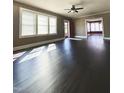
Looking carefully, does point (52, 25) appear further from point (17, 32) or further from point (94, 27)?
point (94, 27)

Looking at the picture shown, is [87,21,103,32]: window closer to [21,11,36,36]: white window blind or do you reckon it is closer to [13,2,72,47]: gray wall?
[13,2,72,47]: gray wall

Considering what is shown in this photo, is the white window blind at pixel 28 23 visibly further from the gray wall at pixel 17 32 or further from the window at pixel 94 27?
the window at pixel 94 27

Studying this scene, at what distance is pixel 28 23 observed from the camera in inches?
320

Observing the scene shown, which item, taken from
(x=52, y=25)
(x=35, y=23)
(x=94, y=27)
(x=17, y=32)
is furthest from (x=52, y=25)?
(x=94, y=27)

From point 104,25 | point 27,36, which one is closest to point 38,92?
point 27,36

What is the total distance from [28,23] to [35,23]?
0.77 meters

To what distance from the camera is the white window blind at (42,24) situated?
368 inches

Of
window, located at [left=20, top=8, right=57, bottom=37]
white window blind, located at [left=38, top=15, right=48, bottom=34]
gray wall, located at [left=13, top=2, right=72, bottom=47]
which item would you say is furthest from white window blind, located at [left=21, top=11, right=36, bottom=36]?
white window blind, located at [left=38, top=15, right=48, bottom=34]

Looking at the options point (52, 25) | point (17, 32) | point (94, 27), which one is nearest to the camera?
point (17, 32)

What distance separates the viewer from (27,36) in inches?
309

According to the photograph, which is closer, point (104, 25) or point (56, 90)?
point (56, 90)

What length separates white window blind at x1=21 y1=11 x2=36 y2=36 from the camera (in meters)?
7.64
